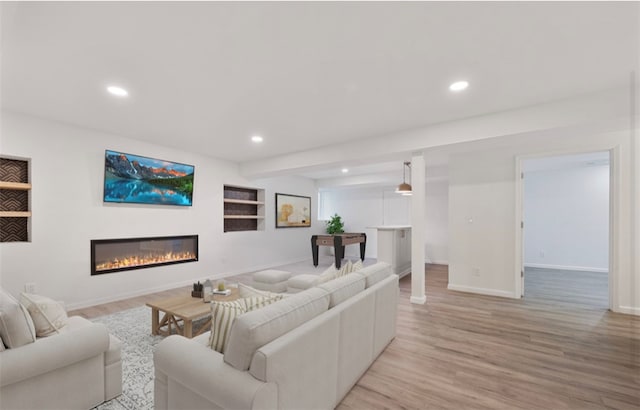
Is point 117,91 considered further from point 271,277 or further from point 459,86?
point 459,86

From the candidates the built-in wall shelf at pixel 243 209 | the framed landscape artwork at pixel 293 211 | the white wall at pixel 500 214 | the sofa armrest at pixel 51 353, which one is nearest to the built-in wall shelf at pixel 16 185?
the sofa armrest at pixel 51 353

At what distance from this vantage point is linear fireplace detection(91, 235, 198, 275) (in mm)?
4090

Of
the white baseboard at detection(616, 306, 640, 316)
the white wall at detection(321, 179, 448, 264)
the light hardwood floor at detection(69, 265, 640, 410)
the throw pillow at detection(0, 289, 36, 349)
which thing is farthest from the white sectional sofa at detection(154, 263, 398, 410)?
the white wall at detection(321, 179, 448, 264)

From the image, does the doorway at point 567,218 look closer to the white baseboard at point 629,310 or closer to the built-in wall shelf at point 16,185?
the white baseboard at point 629,310

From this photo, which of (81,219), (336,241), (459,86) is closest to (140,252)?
(81,219)

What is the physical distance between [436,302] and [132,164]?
5.07 meters

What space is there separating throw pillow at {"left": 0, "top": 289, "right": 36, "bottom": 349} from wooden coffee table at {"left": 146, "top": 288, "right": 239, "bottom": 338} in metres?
1.10

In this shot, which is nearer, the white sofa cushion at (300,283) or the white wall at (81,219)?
the white wall at (81,219)

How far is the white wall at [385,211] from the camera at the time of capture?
7578 millimetres

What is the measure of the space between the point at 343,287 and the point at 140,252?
4.07 meters

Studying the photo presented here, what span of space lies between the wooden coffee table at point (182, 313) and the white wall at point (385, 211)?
17.6 ft

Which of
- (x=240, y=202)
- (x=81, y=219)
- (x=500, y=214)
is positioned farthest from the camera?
(x=240, y=202)

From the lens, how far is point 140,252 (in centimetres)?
461

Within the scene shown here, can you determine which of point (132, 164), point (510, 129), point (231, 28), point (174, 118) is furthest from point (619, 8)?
point (132, 164)
